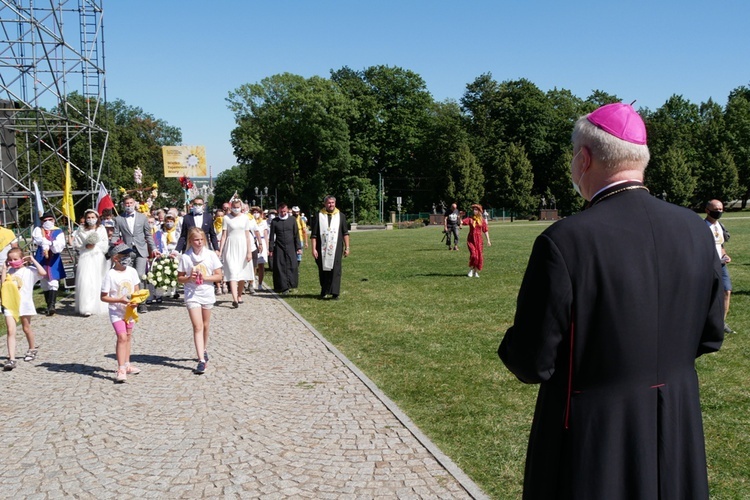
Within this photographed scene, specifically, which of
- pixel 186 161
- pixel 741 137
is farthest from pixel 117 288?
pixel 741 137

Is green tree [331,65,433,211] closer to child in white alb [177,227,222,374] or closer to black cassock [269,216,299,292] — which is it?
black cassock [269,216,299,292]

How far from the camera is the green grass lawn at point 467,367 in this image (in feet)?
17.1

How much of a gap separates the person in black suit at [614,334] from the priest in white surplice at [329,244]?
12.4 meters

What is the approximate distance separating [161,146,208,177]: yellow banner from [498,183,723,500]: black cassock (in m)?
39.1

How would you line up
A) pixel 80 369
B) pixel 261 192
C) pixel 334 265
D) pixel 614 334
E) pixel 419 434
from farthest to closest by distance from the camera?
pixel 261 192 < pixel 334 265 < pixel 80 369 < pixel 419 434 < pixel 614 334

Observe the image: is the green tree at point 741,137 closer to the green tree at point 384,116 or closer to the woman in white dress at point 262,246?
the green tree at point 384,116

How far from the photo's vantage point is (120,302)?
8.16 metres

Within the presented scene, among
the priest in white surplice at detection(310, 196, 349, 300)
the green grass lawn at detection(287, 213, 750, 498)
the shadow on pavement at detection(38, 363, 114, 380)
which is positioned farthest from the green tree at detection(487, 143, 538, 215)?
the shadow on pavement at detection(38, 363, 114, 380)

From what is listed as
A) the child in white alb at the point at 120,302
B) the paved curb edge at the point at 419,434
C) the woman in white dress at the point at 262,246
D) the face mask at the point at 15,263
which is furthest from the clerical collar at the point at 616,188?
the woman in white dress at the point at 262,246

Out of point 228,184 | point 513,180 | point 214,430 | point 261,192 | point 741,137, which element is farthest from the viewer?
point 228,184

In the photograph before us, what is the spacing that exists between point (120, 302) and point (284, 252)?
804 cm

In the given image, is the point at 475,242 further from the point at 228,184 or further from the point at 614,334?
the point at 228,184

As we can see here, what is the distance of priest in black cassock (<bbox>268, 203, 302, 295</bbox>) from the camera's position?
16031mm

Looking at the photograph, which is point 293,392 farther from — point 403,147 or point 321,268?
point 403,147
